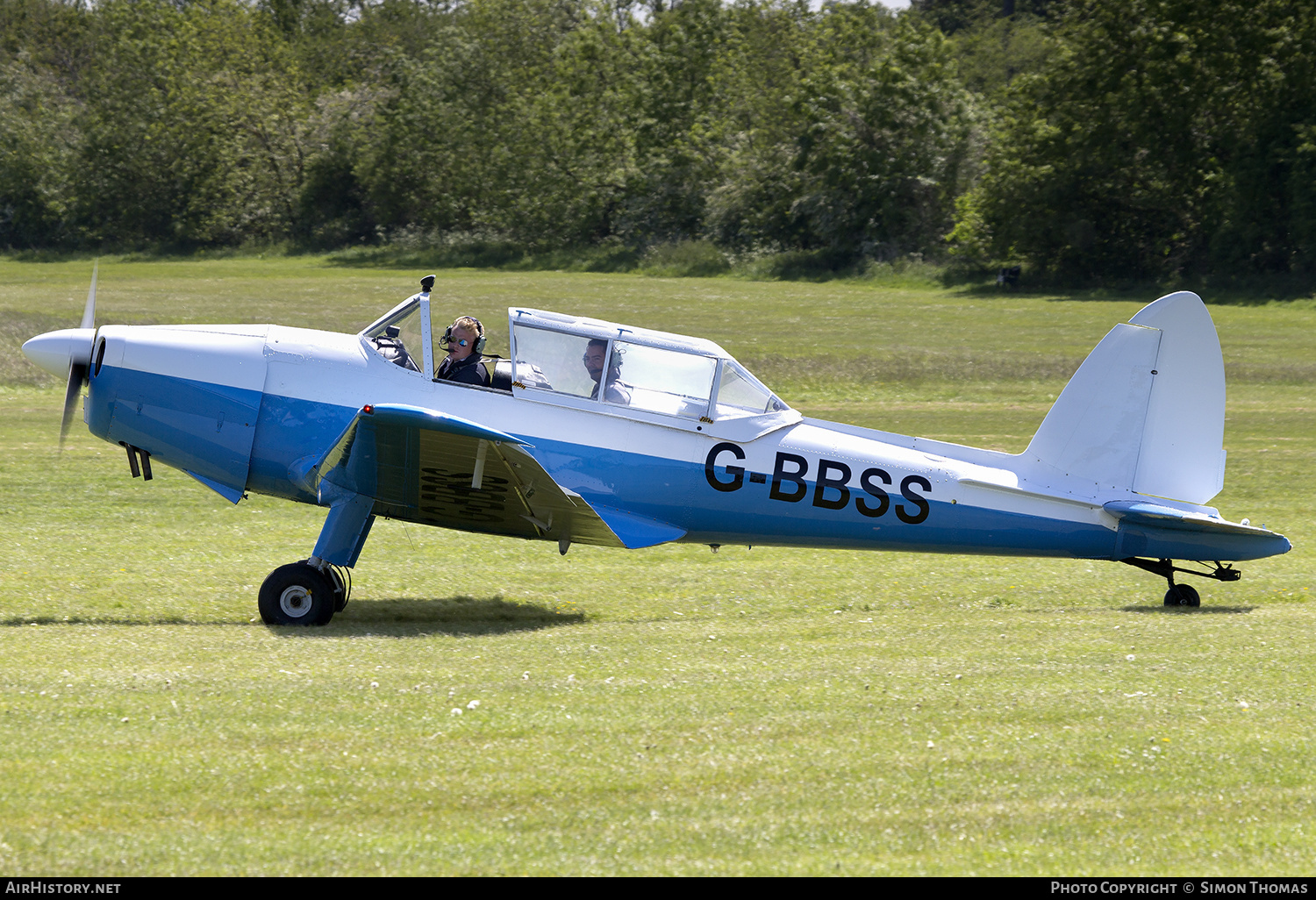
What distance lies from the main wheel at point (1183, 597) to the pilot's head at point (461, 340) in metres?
5.82

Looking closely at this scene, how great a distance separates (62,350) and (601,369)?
13.1 ft

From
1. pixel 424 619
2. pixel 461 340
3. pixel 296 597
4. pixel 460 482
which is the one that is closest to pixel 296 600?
pixel 296 597

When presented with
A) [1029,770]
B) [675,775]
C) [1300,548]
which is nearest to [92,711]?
[675,775]

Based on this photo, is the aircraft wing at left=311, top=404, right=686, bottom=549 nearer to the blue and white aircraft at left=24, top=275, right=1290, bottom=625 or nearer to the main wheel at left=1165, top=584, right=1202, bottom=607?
the blue and white aircraft at left=24, top=275, right=1290, bottom=625

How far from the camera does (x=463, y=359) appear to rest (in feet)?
31.0

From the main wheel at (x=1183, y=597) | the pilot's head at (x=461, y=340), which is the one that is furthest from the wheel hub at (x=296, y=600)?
the main wheel at (x=1183, y=597)

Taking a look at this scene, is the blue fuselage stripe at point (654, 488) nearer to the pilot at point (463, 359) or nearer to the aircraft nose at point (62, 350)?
the aircraft nose at point (62, 350)

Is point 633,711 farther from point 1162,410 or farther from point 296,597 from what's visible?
point 1162,410

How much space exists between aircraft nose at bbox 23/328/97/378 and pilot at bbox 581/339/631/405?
369 centimetres

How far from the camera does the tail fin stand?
963cm

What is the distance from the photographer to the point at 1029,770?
6.04 meters

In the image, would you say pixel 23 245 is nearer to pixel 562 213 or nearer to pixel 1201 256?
pixel 562 213

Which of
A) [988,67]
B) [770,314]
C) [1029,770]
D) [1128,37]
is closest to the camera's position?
[1029,770]

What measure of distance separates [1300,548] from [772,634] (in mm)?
6979
